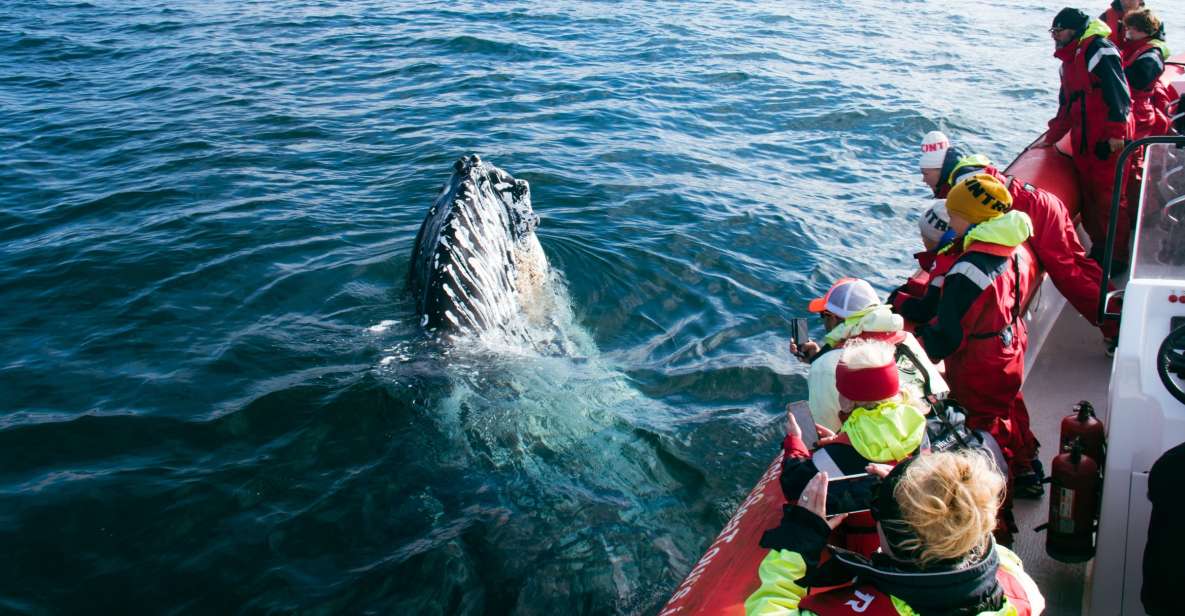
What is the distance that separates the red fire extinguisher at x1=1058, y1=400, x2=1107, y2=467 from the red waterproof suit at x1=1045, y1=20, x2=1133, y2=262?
3.10 meters

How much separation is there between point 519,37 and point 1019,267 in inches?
621

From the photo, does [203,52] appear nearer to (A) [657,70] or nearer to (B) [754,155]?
(A) [657,70]

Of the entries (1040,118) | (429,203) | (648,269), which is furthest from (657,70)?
(648,269)

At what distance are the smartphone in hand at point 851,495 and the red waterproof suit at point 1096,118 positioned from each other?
503 centimetres

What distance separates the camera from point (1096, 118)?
289 inches

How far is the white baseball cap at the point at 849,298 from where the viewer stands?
14.8ft

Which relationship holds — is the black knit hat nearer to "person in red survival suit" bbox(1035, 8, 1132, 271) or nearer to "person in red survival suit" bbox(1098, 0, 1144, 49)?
"person in red survival suit" bbox(1035, 8, 1132, 271)

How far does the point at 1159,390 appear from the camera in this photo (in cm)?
384

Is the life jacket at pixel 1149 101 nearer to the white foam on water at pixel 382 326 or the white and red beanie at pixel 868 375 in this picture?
the white and red beanie at pixel 868 375

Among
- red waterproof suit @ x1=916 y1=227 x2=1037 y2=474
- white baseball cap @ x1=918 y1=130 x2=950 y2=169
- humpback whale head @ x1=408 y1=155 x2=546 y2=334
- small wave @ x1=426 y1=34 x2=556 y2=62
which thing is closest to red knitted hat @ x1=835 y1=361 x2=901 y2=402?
red waterproof suit @ x1=916 y1=227 x2=1037 y2=474

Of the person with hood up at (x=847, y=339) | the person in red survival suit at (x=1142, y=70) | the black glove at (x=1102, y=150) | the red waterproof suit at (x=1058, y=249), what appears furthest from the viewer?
the person in red survival suit at (x=1142, y=70)

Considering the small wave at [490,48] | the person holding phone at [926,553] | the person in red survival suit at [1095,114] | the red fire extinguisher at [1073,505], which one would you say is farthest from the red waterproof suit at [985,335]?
the small wave at [490,48]

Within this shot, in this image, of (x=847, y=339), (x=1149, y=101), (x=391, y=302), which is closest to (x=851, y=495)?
(x=847, y=339)

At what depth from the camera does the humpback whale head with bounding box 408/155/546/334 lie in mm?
6508
